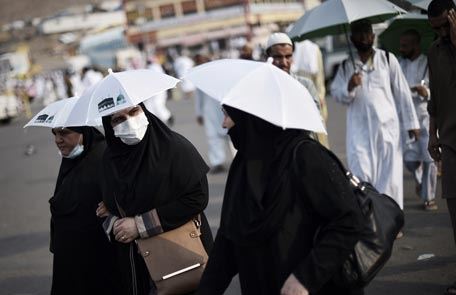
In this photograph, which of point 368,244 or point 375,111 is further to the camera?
point 375,111

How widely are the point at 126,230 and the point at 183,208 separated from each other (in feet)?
0.91

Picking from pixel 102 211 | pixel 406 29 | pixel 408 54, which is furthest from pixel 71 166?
pixel 406 29

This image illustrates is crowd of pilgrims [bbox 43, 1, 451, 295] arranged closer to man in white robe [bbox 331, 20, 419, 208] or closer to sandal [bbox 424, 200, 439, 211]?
man in white robe [bbox 331, 20, 419, 208]

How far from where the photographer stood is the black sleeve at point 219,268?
2.79m

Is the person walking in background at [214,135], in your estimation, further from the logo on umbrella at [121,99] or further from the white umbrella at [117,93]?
the logo on umbrella at [121,99]

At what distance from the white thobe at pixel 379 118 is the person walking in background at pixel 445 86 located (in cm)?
140

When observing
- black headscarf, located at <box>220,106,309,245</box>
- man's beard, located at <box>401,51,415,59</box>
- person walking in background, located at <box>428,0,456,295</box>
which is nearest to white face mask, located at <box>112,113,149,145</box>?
black headscarf, located at <box>220,106,309,245</box>

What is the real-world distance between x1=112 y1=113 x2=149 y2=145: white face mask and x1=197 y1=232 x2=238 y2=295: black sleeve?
2.36ft

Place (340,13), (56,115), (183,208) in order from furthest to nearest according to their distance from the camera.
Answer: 1. (340,13)
2. (56,115)
3. (183,208)

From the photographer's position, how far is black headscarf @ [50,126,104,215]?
3734 mm

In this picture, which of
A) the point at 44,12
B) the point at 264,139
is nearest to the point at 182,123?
the point at 264,139

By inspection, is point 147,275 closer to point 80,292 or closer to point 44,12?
point 80,292

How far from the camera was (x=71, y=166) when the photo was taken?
12.5 feet

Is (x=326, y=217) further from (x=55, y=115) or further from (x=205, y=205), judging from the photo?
(x=55, y=115)
